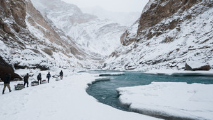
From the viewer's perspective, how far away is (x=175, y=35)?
45531 millimetres

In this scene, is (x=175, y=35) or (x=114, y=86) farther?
(x=175, y=35)

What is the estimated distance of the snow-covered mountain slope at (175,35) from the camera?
1222 inches

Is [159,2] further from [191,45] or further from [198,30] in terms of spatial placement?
[191,45]

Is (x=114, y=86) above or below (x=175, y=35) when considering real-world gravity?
below

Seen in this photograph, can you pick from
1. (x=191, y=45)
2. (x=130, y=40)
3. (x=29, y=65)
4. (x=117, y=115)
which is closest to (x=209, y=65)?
(x=191, y=45)

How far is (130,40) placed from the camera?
77.5 meters

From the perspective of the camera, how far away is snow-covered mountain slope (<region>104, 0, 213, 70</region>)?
31031 millimetres

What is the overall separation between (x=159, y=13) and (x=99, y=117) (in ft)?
222

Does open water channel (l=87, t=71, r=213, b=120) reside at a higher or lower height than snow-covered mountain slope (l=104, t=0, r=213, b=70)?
lower

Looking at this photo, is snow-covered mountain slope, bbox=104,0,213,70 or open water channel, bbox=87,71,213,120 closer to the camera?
open water channel, bbox=87,71,213,120

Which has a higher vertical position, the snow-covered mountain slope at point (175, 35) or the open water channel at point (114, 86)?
the snow-covered mountain slope at point (175, 35)

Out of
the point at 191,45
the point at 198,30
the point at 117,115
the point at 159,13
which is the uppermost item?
the point at 159,13

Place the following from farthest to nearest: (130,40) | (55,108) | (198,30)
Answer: (130,40) → (198,30) → (55,108)

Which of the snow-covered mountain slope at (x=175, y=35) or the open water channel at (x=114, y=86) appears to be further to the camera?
the snow-covered mountain slope at (x=175, y=35)
